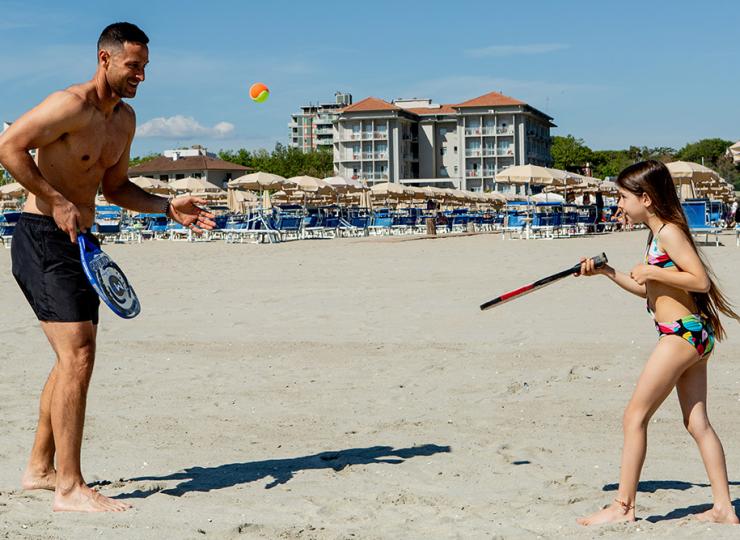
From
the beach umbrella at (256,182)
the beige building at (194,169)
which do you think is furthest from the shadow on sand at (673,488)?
the beige building at (194,169)

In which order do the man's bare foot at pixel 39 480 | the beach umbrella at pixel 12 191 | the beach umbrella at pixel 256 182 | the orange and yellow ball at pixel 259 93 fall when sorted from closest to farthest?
the man's bare foot at pixel 39 480 < the orange and yellow ball at pixel 259 93 < the beach umbrella at pixel 12 191 < the beach umbrella at pixel 256 182

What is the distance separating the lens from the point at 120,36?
398 cm

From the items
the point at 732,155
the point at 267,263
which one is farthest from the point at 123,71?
the point at 732,155

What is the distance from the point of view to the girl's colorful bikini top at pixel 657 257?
366cm

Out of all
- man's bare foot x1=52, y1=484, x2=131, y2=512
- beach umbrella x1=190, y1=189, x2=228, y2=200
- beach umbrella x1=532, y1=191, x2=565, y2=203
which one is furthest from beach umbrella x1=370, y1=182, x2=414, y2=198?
man's bare foot x1=52, y1=484, x2=131, y2=512

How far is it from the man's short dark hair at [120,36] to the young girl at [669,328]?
1.95 metres

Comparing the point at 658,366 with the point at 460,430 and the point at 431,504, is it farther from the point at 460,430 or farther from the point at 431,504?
the point at 460,430

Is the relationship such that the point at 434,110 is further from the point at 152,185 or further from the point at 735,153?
the point at 735,153

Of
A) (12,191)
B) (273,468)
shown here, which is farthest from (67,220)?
(12,191)

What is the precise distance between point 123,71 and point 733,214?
1513 inches

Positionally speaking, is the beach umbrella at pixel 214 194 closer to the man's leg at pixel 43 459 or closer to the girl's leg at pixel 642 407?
the man's leg at pixel 43 459

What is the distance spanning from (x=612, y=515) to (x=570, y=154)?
135891 millimetres

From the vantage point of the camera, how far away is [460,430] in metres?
5.26

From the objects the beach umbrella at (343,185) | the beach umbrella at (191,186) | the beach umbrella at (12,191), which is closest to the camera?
the beach umbrella at (12,191)
